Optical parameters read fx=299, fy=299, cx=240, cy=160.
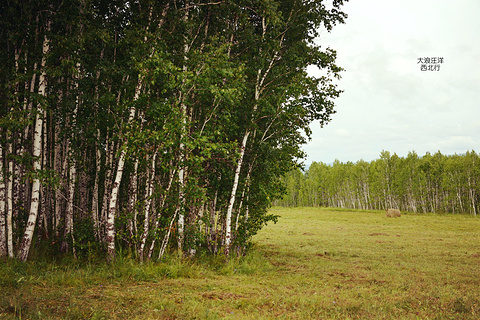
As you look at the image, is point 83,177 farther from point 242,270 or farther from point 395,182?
point 395,182

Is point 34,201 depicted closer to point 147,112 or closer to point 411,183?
point 147,112

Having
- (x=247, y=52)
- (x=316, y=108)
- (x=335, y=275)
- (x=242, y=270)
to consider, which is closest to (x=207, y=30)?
(x=247, y=52)

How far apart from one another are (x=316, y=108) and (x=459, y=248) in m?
14.9

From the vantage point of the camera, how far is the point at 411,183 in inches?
Result: 3125

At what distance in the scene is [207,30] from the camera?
1323 cm

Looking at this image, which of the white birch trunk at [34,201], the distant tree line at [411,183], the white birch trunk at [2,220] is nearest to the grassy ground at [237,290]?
the white birch trunk at [34,201]

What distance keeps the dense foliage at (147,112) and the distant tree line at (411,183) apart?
58.1 metres

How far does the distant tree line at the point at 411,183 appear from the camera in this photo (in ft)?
238

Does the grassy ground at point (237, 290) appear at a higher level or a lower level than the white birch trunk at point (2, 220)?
lower

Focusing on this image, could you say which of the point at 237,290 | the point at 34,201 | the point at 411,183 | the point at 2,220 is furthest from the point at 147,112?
the point at 411,183

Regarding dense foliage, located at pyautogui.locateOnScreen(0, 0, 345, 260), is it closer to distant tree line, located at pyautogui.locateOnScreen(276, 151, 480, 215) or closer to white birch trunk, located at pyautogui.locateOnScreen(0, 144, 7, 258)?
white birch trunk, located at pyautogui.locateOnScreen(0, 144, 7, 258)

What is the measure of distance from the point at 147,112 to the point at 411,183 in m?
84.9

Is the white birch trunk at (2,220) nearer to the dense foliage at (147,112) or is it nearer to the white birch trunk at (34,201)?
the dense foliage at (147,112)

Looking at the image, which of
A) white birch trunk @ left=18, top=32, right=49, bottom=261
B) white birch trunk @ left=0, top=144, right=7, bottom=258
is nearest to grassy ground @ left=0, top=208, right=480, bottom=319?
white birch trunk @ left=18, top=32, right=49, bottom=261
